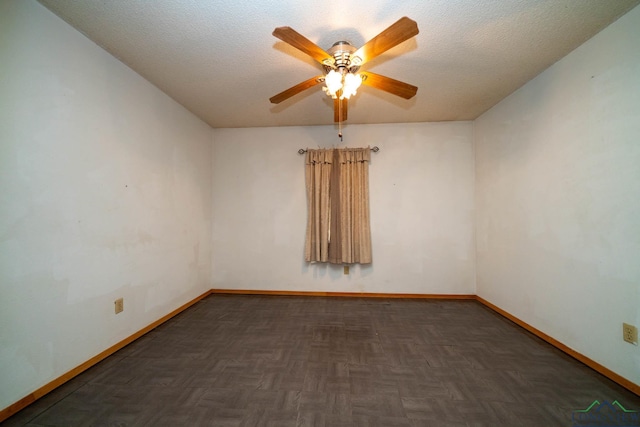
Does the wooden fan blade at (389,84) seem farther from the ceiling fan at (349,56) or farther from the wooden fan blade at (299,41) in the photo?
the wooden fan blade at (299,41)

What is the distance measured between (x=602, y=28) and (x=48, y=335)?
426 centimetres

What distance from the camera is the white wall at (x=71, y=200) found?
1.32m

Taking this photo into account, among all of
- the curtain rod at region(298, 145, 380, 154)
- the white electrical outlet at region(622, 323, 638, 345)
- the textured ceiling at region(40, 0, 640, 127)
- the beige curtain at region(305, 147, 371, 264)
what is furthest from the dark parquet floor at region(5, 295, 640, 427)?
the textured ceiling at region(40, 0, 640, 127)

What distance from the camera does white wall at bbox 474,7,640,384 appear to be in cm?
153

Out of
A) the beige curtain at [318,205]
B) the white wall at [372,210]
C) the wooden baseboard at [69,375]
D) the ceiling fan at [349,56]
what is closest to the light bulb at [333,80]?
the ceiling fan at [349,56]

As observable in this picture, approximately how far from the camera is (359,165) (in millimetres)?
3258

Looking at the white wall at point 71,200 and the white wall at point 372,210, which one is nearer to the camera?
the white wall at point 71,200

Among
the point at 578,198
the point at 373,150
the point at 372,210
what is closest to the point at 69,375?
the point at 372,210

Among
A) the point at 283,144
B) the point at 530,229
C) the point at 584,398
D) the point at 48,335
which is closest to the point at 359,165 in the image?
the point at 283,144

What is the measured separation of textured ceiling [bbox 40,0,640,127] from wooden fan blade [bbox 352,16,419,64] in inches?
11.5

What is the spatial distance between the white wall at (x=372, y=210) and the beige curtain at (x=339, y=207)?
154mm

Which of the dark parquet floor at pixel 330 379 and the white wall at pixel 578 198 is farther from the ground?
the white wall at pixel 578 198

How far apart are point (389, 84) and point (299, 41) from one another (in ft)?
2.44

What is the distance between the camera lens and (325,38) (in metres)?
1.70
